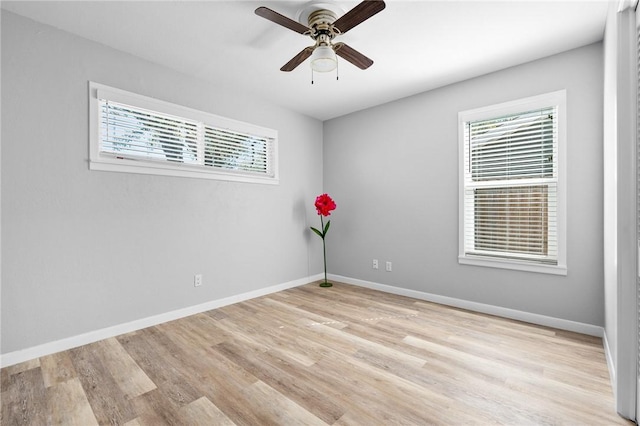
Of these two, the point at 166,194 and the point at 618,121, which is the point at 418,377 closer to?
the point at 618,121

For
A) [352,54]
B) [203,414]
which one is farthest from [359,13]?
[203,414]

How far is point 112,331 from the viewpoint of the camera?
2.61 metres

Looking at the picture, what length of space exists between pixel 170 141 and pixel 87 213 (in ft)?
3.41

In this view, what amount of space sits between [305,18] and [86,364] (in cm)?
309

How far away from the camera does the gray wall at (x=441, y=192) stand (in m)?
2.61

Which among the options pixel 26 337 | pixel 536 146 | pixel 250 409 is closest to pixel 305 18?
pixel 536 146

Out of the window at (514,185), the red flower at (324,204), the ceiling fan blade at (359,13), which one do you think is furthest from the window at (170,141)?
the window at (514,185)

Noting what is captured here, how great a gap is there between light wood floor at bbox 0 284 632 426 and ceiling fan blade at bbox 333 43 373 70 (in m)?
2.41

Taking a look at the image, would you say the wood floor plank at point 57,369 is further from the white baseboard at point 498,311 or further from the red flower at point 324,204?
the white baseboard at point 498,311

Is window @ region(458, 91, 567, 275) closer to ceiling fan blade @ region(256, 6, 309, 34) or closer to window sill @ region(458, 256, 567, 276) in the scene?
window sill @ region(458, 256, 567, 276)

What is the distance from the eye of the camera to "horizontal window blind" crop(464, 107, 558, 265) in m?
2.83

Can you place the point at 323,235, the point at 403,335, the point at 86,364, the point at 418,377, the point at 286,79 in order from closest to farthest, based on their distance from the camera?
the point at 418,377
the point at 86,364
the point at 403,335
the point at 286,79
the point at 323,235

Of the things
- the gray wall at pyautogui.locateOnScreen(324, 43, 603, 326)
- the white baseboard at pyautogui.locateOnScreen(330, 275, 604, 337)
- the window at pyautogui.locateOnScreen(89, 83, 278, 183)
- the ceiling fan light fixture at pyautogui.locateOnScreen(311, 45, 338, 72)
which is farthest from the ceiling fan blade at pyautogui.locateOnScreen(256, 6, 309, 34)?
the white baseboard at pyautogui.locateOnScreen(330, 275, 604, 337)

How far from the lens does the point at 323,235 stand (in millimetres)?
4453
